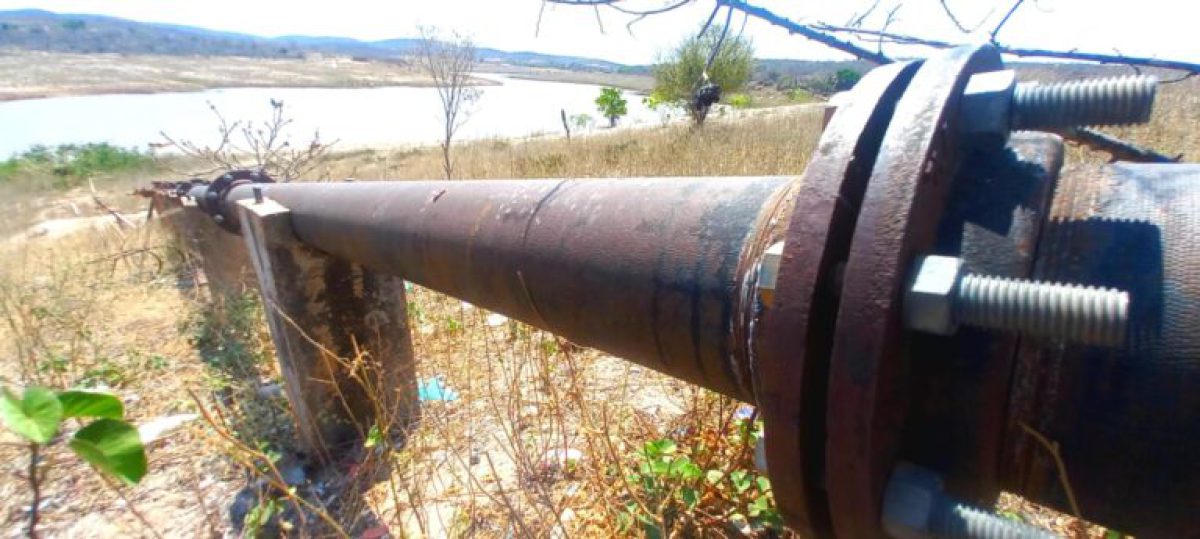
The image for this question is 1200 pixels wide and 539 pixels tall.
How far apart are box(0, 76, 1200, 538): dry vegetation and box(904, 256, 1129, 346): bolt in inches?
44.2

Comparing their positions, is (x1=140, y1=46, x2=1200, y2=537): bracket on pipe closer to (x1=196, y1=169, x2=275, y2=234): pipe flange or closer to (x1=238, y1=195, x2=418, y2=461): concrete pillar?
(x1=238, y1=195, x2=418, y2=461): concrete pillar

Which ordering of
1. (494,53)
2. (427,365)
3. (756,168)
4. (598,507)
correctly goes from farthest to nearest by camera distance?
(494,53), (756,168), (427,365), (598,507)

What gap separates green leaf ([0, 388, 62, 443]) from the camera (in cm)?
90

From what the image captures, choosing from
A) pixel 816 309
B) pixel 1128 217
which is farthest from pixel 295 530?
pixel 1128 217

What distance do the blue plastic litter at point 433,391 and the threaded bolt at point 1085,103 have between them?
2630mm

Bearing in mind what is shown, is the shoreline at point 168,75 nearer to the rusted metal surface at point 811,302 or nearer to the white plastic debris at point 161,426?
the white plastic debris at point 161,426

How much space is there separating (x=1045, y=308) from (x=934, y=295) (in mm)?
77

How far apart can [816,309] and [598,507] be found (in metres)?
1.58

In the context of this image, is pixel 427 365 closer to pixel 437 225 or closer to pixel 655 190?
pixel 437 225

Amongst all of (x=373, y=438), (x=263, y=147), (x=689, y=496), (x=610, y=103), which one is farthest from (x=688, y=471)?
(x=610, y=103)

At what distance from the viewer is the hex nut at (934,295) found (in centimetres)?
48

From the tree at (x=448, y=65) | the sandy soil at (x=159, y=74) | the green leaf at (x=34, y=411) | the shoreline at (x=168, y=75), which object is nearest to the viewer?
the green leaf at (x=34, y=411)

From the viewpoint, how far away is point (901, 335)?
1.74 ft

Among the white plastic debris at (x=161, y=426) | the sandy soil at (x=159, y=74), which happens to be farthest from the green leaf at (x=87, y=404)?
the sandy soil at (x=159, y=74)
